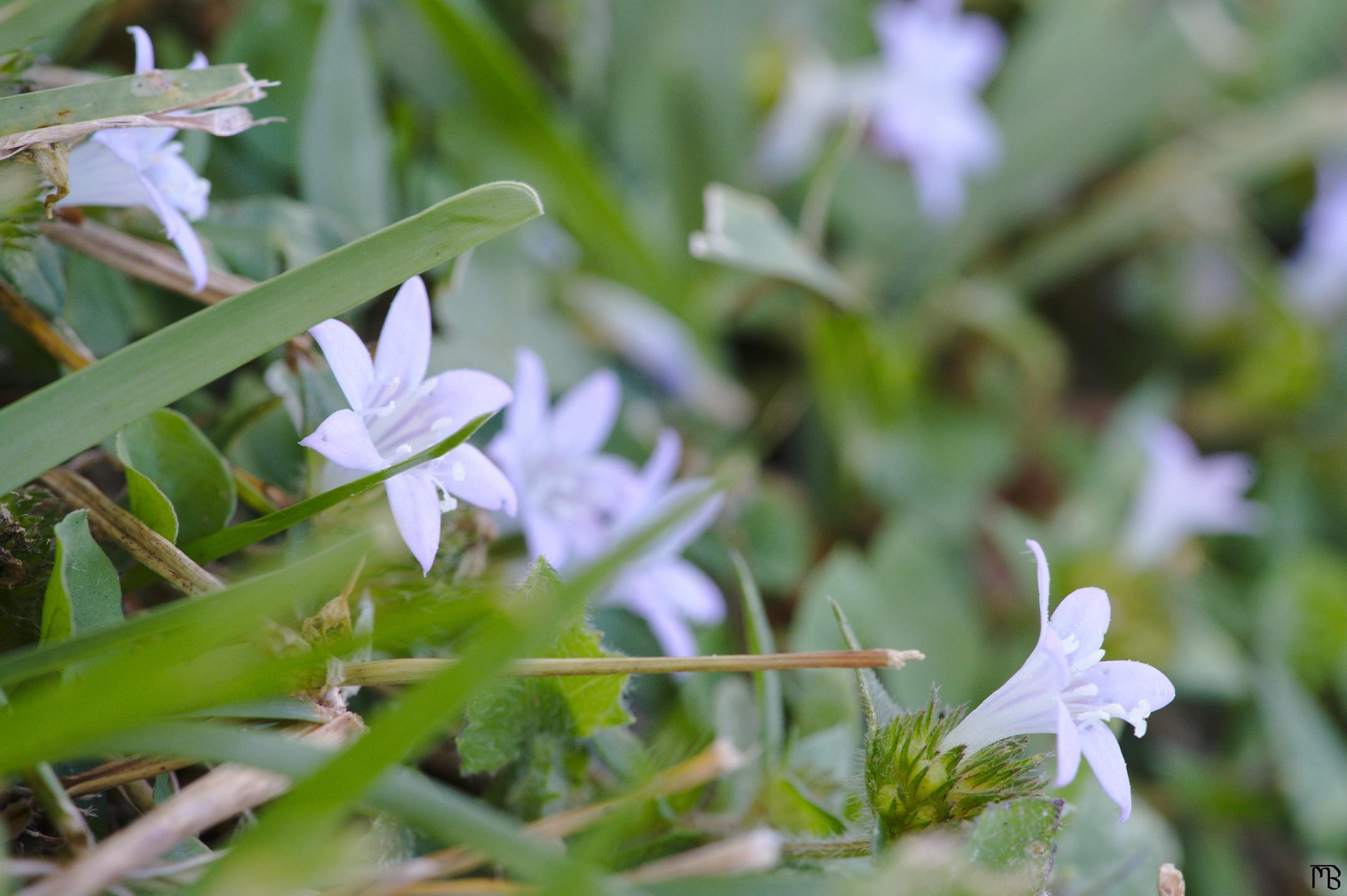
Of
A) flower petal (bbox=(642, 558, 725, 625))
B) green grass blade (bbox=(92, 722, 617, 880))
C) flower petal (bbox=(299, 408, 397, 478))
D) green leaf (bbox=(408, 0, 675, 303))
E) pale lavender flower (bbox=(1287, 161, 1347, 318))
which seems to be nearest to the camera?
green grass blade (bbox=(92, 722, 617, 880))

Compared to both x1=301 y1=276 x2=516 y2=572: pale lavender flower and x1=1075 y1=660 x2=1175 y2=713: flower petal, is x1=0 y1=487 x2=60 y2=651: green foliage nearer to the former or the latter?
x1=301 y1=276 x2=516 y2=572: pale lavender flower

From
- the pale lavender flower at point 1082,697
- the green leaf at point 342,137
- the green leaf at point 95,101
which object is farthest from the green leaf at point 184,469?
the pale lavender flower at point 1082,697

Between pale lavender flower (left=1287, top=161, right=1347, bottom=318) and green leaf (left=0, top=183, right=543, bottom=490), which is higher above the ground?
green leaf (left=0, top=183, right=543, bottom=490)

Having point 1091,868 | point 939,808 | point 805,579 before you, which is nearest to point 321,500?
point 939,808

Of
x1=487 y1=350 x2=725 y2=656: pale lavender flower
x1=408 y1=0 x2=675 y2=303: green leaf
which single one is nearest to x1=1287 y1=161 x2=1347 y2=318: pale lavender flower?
x1=408 y1=0 x2=675 y2=303: green leaf

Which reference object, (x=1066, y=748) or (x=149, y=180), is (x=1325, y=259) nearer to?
(x=1066, y=748)

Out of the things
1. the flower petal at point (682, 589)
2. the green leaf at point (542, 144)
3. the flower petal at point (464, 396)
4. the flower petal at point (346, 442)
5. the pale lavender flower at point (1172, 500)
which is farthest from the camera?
the pale lavender flower at point (1172, 500)

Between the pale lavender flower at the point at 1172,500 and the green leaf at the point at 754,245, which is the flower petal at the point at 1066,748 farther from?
the pale lavender flower at the point at 1172,500
